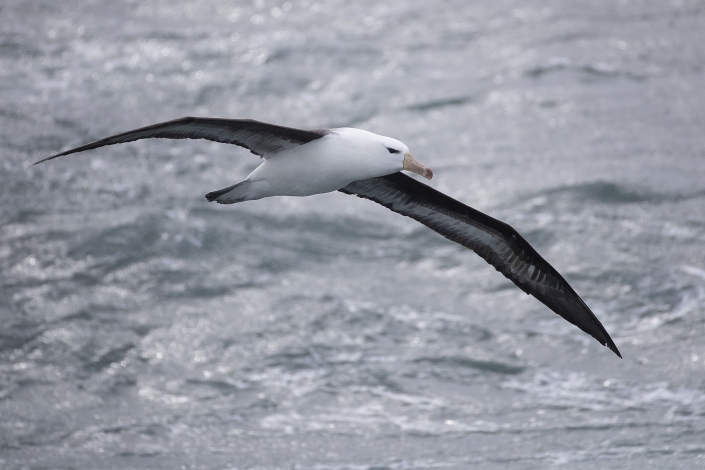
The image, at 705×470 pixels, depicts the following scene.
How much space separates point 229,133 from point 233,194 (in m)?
0.51

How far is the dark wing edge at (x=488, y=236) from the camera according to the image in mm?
9977

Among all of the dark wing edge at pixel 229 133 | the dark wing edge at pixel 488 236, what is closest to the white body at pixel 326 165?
the dark wing edge at pixel 229 133

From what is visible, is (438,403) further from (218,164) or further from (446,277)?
(218,164)

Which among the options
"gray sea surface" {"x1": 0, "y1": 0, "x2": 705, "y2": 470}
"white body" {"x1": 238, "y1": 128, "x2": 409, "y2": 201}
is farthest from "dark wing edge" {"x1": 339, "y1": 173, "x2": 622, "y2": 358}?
"gray sea surface" {"x1": 0, "y1": 0, "x2": 705, "y2": 470}

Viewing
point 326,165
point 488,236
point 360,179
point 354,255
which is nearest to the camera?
point 326,165

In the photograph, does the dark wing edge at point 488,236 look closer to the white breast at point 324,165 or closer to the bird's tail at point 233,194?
the white breast at point 324,165

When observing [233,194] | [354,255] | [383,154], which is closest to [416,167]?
[383,154]

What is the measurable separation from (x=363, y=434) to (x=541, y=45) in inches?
439

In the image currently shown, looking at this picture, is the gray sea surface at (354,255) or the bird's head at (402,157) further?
the gray sea surface at (354,255)

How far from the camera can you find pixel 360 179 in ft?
29.8

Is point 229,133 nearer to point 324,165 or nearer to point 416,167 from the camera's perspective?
point 324,165

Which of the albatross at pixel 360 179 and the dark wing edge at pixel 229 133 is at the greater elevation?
the dark wing edge at pixel 229 133

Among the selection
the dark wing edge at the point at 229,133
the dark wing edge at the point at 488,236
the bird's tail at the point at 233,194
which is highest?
the dark wing edge at the point at 229,133

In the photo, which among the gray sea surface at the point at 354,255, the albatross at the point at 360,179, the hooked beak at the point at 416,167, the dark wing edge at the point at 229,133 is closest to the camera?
the dark wing edge at the point at 229,133
